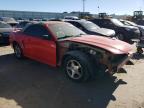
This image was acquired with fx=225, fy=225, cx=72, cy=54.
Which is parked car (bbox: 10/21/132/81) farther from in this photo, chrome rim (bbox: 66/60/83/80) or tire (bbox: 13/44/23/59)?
tire (bbox: 13/44/23/59)

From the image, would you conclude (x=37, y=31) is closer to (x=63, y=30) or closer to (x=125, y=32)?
(x=63, y=30)

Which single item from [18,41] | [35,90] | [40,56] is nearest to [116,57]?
[35,90]

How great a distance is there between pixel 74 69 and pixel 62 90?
718mm

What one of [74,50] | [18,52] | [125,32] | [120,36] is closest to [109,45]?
[74,50]

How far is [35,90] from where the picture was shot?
5.59m

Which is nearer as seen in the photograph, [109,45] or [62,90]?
[62,90]

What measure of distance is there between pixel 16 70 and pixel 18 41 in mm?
1602

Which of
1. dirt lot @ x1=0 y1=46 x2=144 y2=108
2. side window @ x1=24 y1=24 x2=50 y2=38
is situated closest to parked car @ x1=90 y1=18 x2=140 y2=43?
dirt lot @ x1=0 y1=46 x2=144 y2=108

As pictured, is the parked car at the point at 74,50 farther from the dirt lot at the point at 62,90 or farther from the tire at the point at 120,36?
the tire at the point at 120,36

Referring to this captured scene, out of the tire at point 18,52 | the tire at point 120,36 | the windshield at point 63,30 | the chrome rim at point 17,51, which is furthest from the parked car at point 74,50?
the tire at point 120,36

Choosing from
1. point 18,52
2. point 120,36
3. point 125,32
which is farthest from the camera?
point 120,36

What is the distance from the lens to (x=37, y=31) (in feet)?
24.7

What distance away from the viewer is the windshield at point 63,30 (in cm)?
689

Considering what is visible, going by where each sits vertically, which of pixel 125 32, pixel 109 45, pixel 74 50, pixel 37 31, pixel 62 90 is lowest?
pixel 62 90
